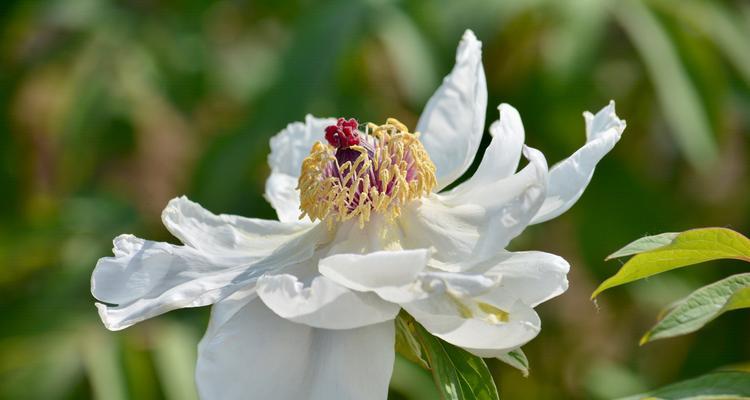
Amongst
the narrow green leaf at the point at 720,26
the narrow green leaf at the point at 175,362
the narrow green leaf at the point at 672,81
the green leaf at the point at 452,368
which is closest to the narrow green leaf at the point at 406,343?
the green leaf at the point at 452,368

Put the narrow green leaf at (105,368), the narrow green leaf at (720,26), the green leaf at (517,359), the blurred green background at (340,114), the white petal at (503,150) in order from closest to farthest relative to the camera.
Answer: the green leaf at (517,359), the white petal at (503,150), the narrow green leaf at (105,368), the blurred green background at (340,114), the narrow green leaf at (720,26)

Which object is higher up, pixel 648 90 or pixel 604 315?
pixel 648 90

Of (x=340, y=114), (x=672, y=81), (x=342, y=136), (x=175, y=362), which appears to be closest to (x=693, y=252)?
(x=342, y=136)

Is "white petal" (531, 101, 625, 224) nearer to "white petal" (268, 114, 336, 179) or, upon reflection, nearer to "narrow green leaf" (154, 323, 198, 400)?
"white petal" (268, 114, 336, 179)

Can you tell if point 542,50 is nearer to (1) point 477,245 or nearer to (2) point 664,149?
(2) point 664,149

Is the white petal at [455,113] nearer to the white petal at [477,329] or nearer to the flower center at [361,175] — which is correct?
the flower center at [361,175]

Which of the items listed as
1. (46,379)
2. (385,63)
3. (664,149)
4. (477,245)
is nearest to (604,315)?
(664,149)

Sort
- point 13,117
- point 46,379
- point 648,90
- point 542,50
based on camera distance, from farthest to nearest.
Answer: point 13,117 < point 648,90 < point 542,50 < point 46,379
